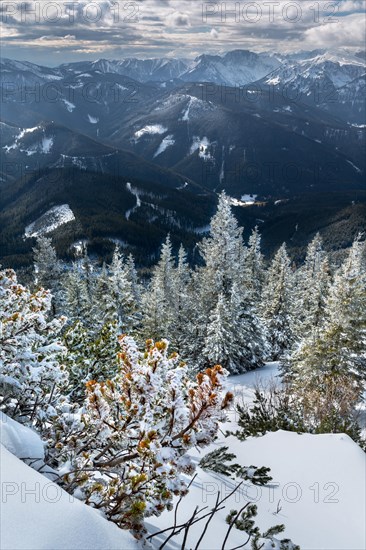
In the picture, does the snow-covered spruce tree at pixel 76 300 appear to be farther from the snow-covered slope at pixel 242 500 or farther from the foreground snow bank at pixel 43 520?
the foreground snow bank at pixel 43 520

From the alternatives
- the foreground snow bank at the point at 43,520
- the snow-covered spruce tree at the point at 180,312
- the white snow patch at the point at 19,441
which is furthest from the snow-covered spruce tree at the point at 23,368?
the snow-covered spruce tree at the point at 180,312

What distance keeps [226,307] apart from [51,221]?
18369cm

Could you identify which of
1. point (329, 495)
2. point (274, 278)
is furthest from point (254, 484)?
point (274, 278)

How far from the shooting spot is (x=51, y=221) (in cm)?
19150

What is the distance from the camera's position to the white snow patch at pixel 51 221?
185 m

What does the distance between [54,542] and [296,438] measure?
7091 millimetres

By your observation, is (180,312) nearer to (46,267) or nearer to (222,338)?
(222,338)

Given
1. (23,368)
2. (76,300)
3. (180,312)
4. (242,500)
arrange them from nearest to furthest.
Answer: (23,368), (242,500), (76,300), (180,312)

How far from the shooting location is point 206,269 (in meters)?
25.5

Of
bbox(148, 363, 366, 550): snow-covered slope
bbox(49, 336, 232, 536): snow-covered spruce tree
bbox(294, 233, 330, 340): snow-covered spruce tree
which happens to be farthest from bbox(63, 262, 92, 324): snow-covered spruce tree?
bbox(49, 336, 232, 536): snow-covered spruce tree

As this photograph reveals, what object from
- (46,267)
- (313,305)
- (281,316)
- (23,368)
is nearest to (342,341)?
(313,305)

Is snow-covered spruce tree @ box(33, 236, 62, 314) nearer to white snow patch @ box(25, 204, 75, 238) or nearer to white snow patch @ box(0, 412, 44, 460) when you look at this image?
white snow patch @ box(0, 412, 44, 460)

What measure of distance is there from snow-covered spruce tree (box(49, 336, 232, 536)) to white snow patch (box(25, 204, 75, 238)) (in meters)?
184

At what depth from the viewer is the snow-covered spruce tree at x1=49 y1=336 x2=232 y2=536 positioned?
3740 mm
